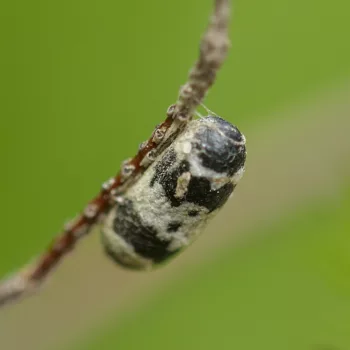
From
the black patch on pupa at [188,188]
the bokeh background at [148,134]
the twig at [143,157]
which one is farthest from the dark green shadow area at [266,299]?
the twig at [143,157]

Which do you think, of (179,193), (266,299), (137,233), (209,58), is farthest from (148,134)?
(209,58)

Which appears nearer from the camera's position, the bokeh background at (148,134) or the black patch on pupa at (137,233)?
the black patch on pupa at (137,233)

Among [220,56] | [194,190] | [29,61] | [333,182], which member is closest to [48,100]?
[29,61]

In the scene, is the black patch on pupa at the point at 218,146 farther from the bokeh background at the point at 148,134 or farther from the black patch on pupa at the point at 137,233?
the bokeh background at the point at 148,134

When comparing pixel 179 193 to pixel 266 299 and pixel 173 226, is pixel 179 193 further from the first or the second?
pixel 266 299

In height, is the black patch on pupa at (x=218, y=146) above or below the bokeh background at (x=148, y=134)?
above
